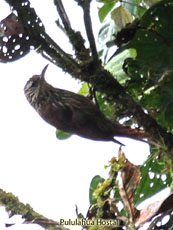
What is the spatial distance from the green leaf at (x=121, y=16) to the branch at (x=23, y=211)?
1181 millimetres

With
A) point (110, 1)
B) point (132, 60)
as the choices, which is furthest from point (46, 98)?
point (132, 60)

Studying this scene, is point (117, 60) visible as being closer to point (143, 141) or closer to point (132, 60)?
point (132, 60)

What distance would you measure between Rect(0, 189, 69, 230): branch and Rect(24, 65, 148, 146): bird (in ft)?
2.51

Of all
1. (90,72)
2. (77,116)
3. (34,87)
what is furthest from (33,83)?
(90,72)

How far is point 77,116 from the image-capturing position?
138 inches

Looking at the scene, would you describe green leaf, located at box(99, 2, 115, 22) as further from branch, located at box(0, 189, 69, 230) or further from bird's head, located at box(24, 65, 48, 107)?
branch, located at box(0, 189, 69, 230)

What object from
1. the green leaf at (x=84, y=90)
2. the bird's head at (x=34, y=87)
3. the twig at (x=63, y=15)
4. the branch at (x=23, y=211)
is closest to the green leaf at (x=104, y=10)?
the green leaf at (x=84, y=90)

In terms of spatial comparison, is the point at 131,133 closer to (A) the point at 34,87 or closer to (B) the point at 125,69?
(B) the point at 125,69

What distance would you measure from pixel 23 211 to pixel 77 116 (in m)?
1.18

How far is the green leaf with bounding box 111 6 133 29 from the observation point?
321cm

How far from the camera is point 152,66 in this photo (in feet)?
8.79

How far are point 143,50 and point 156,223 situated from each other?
743 millimetres

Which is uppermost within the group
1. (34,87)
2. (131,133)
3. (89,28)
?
(34,87)

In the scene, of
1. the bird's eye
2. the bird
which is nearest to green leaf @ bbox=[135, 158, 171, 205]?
the bird
